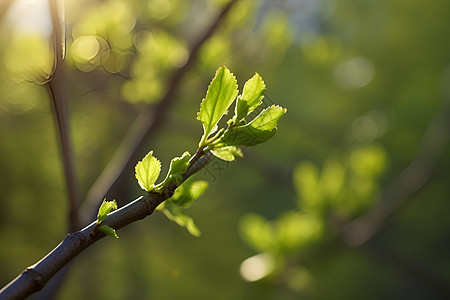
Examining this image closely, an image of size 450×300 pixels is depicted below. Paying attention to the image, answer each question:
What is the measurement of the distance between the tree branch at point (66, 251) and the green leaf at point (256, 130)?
0.07 meters

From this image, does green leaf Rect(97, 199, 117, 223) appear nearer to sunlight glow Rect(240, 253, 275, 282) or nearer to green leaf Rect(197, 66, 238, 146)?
green leaf Rect(197, 66, 238, 146)

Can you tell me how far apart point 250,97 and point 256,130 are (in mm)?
35

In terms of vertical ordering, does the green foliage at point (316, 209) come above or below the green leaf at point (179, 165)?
above

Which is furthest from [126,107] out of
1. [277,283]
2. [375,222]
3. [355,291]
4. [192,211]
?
[355,291]

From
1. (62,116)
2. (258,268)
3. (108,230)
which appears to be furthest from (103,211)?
(258,268)

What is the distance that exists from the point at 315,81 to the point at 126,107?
2.60m

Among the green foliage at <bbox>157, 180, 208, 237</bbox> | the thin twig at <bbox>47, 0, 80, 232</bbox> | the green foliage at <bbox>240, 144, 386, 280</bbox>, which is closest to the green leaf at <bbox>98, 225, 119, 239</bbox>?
the green foliage at <bbox>157, 180, 208, 237</bbox>

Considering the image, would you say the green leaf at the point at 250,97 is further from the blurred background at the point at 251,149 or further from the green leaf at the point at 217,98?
the blurred background at the point at 251,149

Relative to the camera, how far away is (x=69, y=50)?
1.07 metres

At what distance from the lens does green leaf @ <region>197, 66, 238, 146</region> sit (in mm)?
424

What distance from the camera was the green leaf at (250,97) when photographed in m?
0.43

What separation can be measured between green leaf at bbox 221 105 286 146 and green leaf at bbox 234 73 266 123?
1cm

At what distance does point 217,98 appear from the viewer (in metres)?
0.43

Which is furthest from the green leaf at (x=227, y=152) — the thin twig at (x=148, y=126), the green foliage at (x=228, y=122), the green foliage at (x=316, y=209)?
the green foliage at (x=316, y=209)
